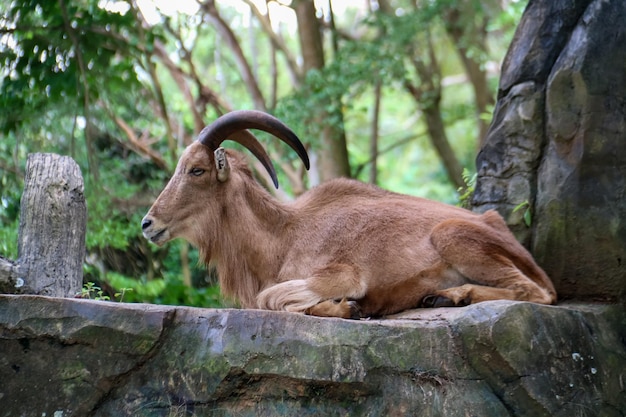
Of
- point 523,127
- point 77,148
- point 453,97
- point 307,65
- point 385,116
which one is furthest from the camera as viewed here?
point 385,116

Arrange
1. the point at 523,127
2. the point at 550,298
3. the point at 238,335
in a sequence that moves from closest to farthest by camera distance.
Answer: the point at 238,335
the point at 550,298
the point at 523,127

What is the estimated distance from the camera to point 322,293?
634 centimetres

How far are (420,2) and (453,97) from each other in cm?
875

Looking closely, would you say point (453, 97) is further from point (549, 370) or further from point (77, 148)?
point (549, 370)

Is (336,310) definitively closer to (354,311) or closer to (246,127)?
(354,311)

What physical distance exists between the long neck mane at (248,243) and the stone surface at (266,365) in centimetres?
159

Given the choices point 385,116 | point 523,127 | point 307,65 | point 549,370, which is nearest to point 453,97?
point 385,116

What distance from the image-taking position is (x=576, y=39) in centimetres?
721

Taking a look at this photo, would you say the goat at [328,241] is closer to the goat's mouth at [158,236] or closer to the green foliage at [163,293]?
the goat's mouth at [158,236]

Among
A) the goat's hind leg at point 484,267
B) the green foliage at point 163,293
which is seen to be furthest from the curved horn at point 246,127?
the green foliage at point 163,293

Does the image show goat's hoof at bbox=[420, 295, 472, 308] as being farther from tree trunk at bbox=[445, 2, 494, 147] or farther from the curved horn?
tree trunk at bbox=[445, 2, 494, 147]

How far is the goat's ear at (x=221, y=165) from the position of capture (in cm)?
679

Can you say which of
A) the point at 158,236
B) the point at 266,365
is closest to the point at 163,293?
the point at 158,236

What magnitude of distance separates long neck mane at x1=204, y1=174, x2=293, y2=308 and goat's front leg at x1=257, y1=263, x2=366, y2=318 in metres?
0.35
